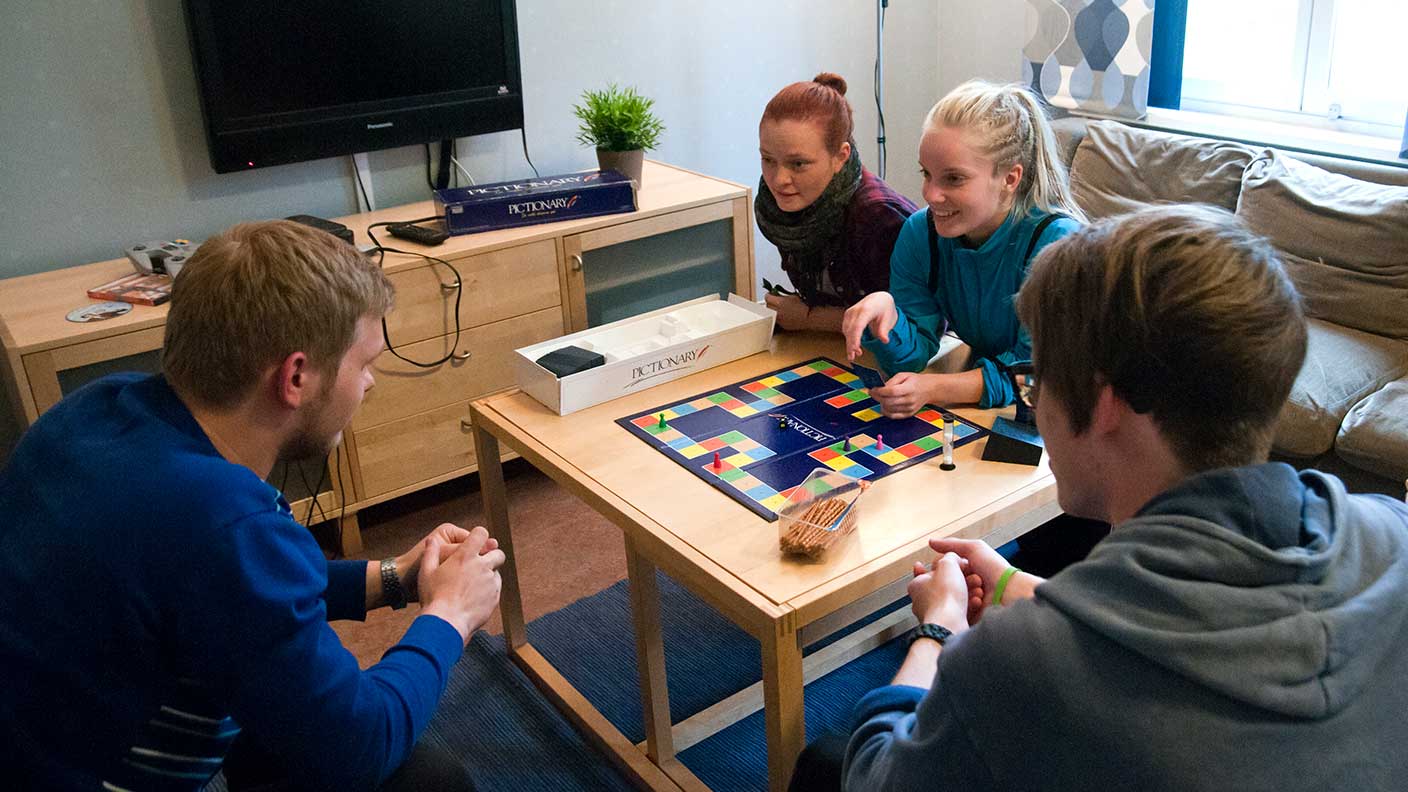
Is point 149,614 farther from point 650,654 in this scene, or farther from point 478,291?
point 478,291

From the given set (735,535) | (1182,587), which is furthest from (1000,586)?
(1182,587)

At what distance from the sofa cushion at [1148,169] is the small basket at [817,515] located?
191 centimetres

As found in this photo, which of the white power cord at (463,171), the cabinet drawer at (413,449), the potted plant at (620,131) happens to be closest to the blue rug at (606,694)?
the cabinet drawer at (413,449)

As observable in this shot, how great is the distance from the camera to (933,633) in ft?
4.30

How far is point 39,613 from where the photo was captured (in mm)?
1159

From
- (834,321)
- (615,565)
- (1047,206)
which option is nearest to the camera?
(1047,206)

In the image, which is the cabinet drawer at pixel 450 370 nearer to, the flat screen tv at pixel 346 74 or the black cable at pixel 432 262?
the black cable at pixel 432 262

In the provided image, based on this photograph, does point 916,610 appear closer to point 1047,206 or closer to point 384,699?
point 384,699

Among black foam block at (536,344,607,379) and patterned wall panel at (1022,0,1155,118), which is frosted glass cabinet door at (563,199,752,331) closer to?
black foam block at (536,344,607,379)

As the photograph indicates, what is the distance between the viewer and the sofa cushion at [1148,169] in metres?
3.06

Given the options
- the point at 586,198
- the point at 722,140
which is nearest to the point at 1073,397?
the point at 586,198

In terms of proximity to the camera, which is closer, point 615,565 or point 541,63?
point 615,565

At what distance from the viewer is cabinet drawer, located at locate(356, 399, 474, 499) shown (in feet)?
9.12

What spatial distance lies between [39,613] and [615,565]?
1671 mm
